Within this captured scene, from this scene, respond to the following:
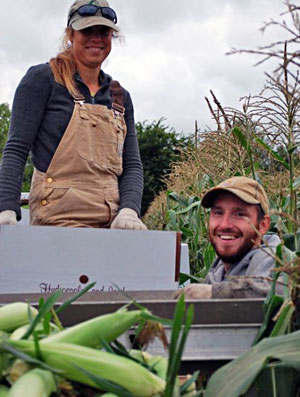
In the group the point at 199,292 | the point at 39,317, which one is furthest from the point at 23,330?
the point at 199,292

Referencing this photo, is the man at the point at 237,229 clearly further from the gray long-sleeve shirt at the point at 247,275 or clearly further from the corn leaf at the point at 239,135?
the corn leaf at the point at 239,135

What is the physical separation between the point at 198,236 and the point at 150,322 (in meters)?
3.52

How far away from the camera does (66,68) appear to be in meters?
3.03

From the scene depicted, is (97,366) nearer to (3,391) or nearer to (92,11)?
(3,391)

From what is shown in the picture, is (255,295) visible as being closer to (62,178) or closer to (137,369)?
(137,369)

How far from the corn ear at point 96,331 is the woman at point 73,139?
1.63 m

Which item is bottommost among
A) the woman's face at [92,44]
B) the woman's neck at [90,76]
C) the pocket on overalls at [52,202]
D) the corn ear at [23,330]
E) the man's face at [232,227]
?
the corn ear at [23,330]

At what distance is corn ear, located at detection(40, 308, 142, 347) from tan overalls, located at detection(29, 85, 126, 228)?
1.67 metres

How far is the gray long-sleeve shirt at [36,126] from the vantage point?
2881 mm

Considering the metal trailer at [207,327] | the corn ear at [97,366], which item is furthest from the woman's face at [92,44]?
the corn ear at [97,366]

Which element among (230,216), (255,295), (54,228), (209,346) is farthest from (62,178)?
(209,346)

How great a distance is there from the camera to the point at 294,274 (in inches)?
56.2

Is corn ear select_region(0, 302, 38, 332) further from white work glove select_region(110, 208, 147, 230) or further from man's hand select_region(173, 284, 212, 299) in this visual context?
white work glove select_region(110, 208, 147, 230)

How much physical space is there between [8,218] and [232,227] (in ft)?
3.25
